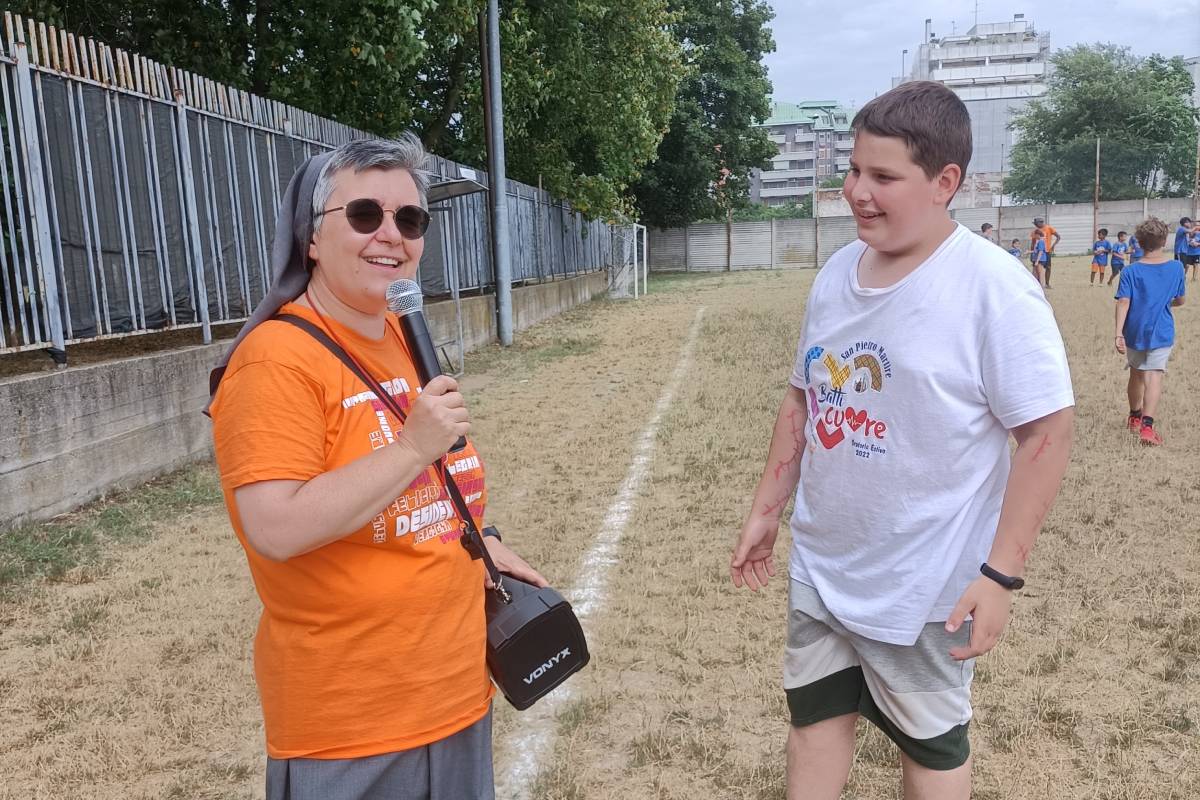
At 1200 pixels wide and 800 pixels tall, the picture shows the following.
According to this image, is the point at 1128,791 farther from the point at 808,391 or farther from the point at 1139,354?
the point at 1139,354

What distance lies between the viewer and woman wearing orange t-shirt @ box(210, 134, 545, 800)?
1487 millimetres

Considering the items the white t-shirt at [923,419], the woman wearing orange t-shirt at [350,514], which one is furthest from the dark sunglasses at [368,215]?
the white t-shirt at [923,419]

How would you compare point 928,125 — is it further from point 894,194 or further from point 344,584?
point 344,584

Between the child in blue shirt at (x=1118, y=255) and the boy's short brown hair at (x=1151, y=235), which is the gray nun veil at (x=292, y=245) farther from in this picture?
the child in blue shirt at (x=1118, y=255)

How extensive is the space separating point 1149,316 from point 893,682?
618cm

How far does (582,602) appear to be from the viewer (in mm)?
4293

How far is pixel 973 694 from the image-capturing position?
11.0 ft

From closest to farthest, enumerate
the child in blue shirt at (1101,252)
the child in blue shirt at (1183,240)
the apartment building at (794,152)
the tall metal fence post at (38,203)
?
the tall metal fence post at (38,203) < the child in blue shirt at (1183,240) < the child in blue shirt at (1101,252) < the apartment building at (794,152)

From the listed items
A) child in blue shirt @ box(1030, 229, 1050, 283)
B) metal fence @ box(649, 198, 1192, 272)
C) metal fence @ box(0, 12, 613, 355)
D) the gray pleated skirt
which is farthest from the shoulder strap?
metal fence @ box(649, 198, 1192, 272)

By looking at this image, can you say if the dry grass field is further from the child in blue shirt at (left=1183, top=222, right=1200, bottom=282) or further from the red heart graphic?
the child in blue shirt at (left=1183, top=222, right=1200, bottom=282)

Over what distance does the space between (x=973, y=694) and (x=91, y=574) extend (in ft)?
13.5

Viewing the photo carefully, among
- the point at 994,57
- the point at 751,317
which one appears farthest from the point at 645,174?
the point at 994,57

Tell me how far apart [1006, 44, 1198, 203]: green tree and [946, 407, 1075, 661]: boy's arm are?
7084 centimetres

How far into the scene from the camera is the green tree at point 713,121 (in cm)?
3859
